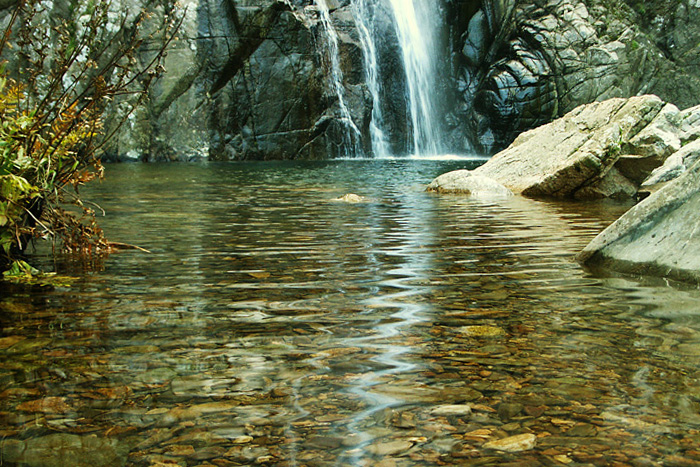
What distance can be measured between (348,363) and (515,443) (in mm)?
1002

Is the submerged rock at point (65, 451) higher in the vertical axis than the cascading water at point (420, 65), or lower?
lower

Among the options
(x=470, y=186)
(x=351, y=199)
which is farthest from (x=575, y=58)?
(x=351, y=199)

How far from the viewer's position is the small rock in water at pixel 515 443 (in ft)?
6.92

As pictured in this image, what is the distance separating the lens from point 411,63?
127 feet

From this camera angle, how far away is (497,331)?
3432 mm

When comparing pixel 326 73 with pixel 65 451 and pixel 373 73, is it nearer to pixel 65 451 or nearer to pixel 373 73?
pixel 373 73

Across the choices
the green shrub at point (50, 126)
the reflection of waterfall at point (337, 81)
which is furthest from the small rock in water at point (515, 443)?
the reflection of waterfall at point (337, 81)

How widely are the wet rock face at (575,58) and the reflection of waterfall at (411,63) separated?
3268 millimetres

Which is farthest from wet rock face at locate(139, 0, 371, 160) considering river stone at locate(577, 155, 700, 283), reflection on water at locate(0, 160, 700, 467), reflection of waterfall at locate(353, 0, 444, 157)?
river stone at locate(577, 155, 700, 283)

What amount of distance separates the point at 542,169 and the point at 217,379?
12.5 metres

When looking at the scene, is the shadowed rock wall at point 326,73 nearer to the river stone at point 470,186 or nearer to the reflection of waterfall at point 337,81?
the reflection of waterfall at point 337,81

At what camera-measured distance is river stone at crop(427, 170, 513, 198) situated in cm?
1346

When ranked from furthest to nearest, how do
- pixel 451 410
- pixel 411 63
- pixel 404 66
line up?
pixel 411 63
pixel 404 66
pixel 451 410

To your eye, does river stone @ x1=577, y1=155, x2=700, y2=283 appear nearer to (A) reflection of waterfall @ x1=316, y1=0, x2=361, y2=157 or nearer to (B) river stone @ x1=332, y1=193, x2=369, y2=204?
(B) river stone @ x1=332, y1=193, x2=369, y2=204
